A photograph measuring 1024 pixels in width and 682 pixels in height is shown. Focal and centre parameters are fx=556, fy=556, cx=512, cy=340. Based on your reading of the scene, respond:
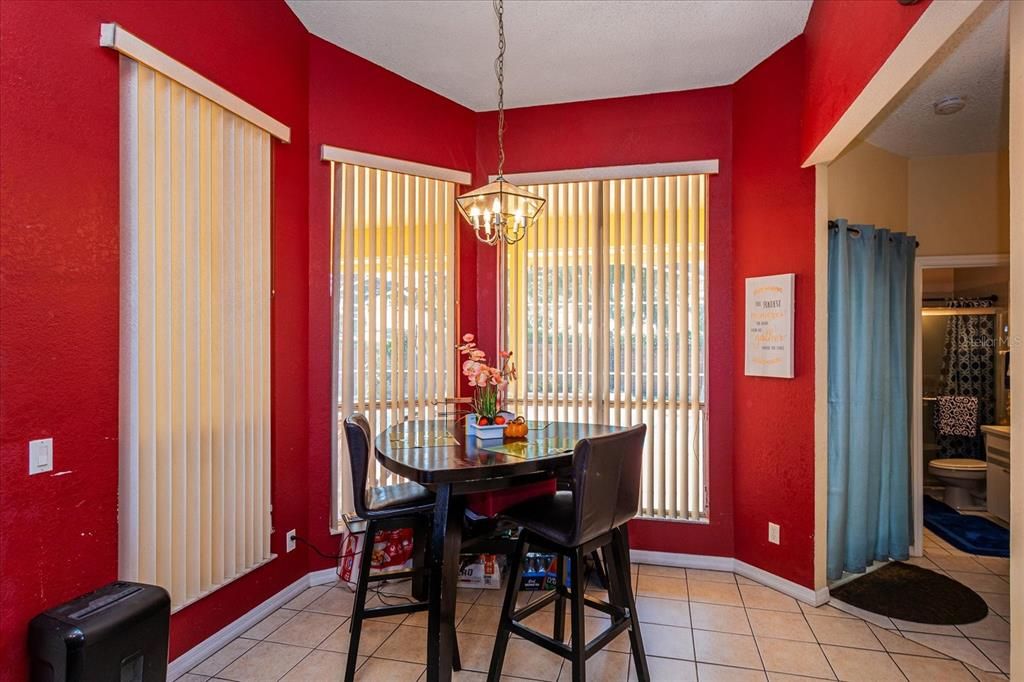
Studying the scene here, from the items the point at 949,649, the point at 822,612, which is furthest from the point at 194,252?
the point at 949,649

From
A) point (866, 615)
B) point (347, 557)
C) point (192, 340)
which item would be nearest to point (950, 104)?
point (866, 615)

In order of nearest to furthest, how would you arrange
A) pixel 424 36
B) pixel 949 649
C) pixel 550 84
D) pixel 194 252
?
pixel 194 252, pixel 949 649, pixel 424 36, pixel 550 84

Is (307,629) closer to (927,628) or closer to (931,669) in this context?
(931,669)

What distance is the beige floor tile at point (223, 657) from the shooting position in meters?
2.37

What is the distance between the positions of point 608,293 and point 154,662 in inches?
118

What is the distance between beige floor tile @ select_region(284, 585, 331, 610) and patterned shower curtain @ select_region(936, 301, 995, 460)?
17.8 ft

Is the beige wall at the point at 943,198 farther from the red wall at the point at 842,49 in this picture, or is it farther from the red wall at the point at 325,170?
the red wall at the point at 325,170

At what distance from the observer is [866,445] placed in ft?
11.5

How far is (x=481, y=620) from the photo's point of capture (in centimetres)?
283

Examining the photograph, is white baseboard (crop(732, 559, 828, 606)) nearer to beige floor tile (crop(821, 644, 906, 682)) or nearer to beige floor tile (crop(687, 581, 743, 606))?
beige floor tile (crop(687, 581, 743, 606))

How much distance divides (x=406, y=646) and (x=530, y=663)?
0.59m

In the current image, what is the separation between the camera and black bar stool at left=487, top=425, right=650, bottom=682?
6.40ft

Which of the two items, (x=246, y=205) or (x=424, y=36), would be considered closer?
(x=246, y=205)

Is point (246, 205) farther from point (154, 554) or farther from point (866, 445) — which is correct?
point (866, 445)
